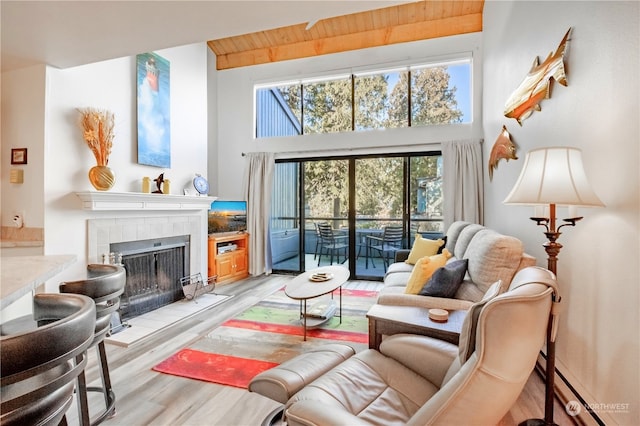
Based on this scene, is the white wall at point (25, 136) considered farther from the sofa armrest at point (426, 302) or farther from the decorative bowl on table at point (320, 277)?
the sofa armrest at point (426, 302)

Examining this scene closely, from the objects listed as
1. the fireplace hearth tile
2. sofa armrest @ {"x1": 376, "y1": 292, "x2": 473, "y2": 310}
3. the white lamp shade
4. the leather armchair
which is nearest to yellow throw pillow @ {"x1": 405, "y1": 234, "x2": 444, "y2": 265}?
A: sofa armrest @ {"x1": 376, "y1": 292, "x2": 473, "y2": 310}

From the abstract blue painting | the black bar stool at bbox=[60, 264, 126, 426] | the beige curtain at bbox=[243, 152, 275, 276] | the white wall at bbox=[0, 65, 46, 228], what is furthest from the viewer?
the beige curtain at bbox=[243, 152, 275, 276]

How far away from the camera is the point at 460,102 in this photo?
4.92 meters

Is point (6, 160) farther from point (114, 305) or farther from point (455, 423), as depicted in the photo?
point (455, 423)

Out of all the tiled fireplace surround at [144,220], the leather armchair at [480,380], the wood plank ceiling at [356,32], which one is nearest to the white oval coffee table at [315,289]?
the leather armchair at [480,380]

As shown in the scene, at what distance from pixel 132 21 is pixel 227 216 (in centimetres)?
350

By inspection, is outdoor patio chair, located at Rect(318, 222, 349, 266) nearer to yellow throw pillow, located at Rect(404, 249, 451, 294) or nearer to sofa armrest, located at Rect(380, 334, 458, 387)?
yellow throw pillow, located at Rect(404, 249, 451, 294)

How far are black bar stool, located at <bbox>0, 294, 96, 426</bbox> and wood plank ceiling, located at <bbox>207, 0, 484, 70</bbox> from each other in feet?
14.6

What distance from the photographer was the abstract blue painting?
3.67 m

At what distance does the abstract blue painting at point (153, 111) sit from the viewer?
3.67 meters

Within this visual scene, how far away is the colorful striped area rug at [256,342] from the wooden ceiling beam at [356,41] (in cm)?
417

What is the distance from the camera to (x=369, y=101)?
17.4 ft

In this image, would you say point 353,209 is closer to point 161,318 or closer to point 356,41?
point 356,41

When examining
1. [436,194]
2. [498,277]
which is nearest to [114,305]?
[498,277]
